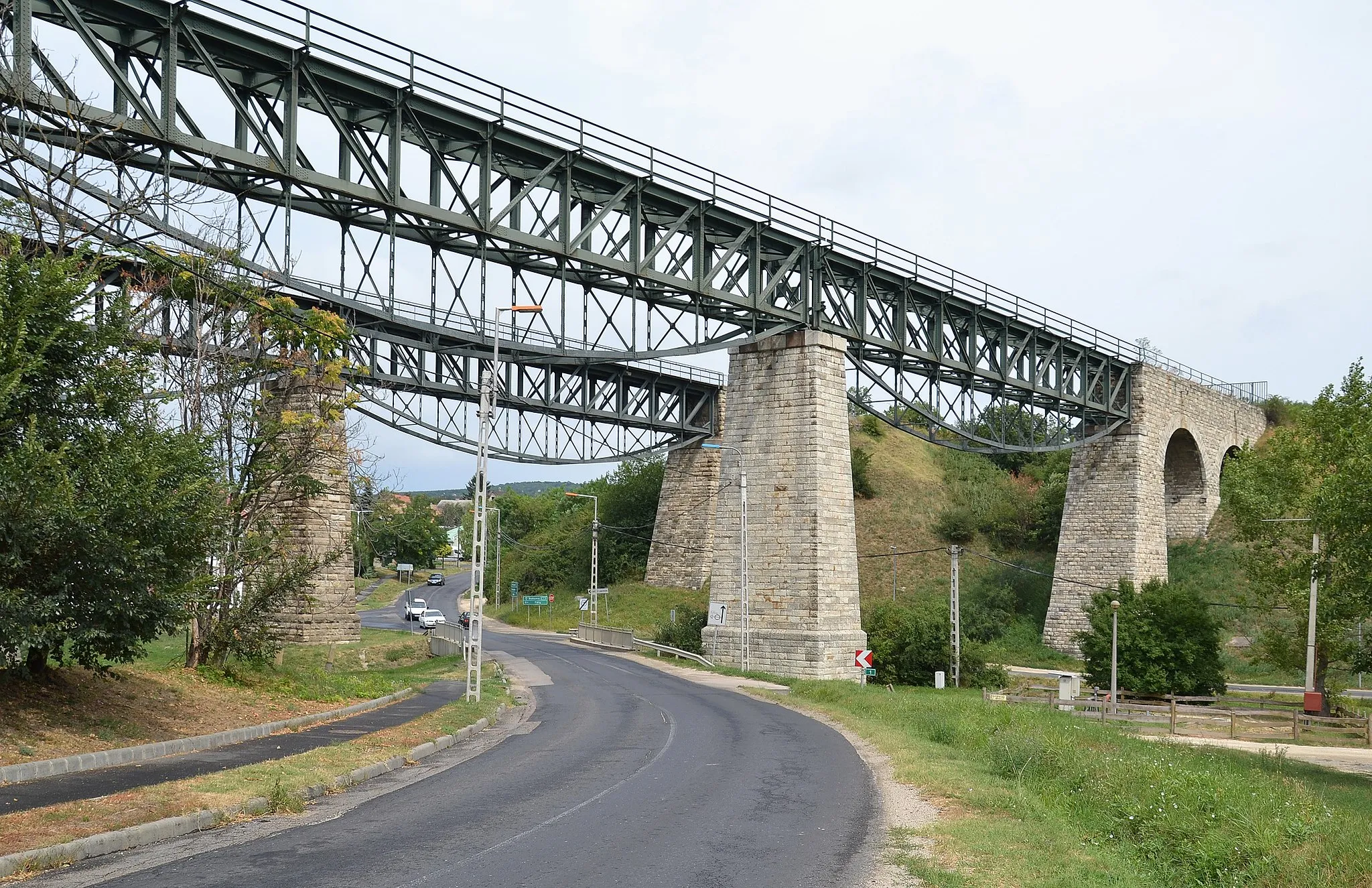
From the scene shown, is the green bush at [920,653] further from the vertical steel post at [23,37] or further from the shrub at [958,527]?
the vertical steel post at [23,37]

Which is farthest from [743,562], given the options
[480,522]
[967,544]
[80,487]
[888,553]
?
[967,544]

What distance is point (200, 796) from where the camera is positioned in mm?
13258

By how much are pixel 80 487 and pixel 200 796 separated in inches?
226

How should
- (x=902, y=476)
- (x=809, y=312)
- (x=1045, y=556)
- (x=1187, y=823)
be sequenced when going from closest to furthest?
(x=1187, y=823) < (x=809, y=312) < (x=1045, y=556) < (x=902, y=476)

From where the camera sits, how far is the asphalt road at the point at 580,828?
10.4 metres

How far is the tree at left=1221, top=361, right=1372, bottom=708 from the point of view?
86.6ft

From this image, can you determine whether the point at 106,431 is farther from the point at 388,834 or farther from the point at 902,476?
the point at 902,476

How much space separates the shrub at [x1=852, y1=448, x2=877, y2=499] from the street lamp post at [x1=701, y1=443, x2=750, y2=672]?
42.8 meters

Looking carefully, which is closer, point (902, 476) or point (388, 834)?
point (388, 834)

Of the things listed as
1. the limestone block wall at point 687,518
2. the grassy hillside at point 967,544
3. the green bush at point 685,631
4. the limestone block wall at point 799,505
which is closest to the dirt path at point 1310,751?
the limestone block wall at point 799,505

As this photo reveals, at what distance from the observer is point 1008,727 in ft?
71.7

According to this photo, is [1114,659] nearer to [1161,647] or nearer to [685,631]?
[1161,647]

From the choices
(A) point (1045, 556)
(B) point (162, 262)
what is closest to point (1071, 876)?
(B) point (162, 262)

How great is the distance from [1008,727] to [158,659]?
22.3m
